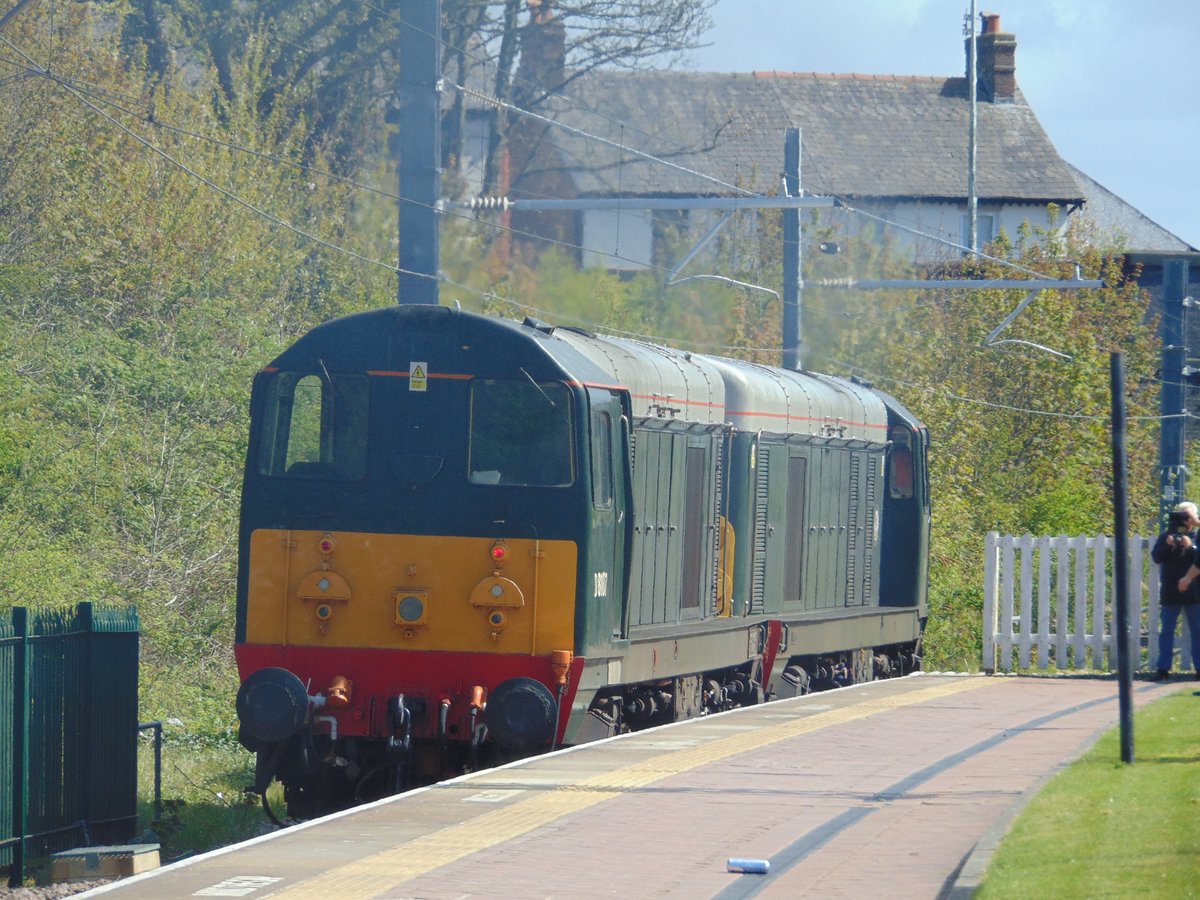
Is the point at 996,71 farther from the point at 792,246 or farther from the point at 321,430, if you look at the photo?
the point at 321,430

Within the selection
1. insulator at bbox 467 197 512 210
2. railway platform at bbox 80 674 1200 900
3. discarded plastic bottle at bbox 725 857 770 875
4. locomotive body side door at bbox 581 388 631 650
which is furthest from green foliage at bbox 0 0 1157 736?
discarded plastic bottle at bbox 725 857 770 875

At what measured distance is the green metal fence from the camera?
37.9 ft

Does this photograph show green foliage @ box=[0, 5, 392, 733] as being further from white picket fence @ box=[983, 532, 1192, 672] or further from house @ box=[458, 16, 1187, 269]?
house @ box=[458, 16, 1187, 269]

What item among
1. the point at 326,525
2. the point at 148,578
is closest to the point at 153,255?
the point at 148,578

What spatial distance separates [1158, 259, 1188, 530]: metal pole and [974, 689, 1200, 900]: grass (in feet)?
43.0

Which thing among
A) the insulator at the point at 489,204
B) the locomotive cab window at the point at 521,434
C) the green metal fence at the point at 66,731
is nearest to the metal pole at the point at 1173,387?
the insulator at the point at 489,204

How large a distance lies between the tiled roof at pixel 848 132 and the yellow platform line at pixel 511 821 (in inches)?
1683

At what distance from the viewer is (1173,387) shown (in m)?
26.3

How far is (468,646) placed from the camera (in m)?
12.6

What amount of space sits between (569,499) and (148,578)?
11.1 m

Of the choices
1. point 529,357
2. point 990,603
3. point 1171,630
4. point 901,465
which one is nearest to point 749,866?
point 529,357

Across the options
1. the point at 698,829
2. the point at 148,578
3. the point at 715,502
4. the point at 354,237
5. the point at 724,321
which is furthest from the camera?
the point at 724,321

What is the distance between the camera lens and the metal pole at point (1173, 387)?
2477cm

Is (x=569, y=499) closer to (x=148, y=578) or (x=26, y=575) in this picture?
(x=26, y=575)
